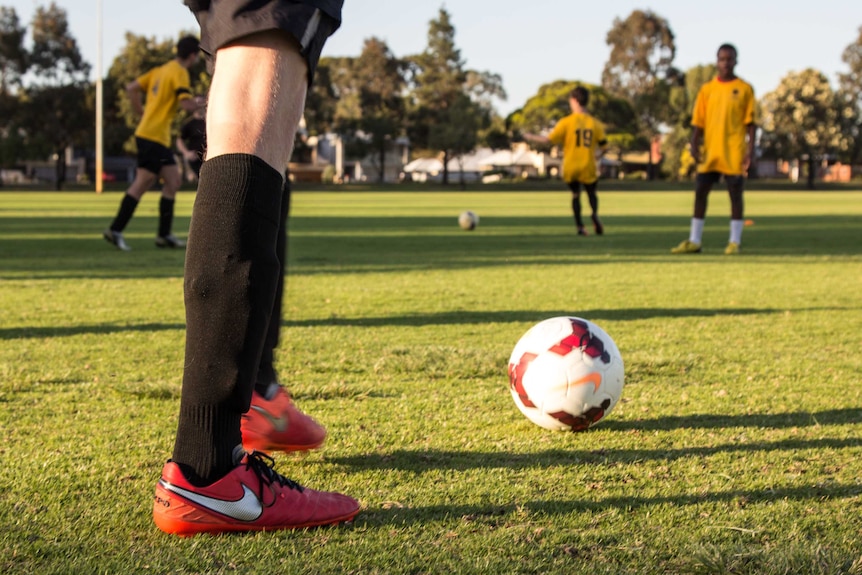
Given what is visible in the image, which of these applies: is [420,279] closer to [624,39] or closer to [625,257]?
[625,257]

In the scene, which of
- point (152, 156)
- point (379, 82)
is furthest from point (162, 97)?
point (379, 82)

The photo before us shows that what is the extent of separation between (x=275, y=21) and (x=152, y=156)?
9.06 meters

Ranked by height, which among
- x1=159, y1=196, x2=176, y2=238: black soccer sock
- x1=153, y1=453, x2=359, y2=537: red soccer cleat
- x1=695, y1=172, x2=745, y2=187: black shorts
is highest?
x1=695, y1=172, x2=745, y2=187: black shorts

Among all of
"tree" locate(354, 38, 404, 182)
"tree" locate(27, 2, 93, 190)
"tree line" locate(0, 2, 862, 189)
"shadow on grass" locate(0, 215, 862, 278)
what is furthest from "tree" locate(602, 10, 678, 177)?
"shadow on grass" locate(0, 215, 862, 278)

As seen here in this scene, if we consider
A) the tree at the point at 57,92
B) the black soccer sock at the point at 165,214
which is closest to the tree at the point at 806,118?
the tree at the point at 57,92

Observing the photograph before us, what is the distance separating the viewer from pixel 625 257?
10.2 metres

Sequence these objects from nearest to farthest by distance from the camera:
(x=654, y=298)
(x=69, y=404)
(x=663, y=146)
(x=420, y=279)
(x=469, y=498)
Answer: (x=469, y=498) → (x=69, y=404) → (x=654, y=298) → (x=420, y=279) → (x=663, y=146)

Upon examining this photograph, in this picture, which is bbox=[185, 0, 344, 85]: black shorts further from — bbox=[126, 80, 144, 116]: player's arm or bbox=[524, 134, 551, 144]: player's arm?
bbox=[524, 134, 551, 144]: player's arm

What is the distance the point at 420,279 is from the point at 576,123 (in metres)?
6.97

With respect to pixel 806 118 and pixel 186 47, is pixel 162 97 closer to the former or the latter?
pixel 186 47

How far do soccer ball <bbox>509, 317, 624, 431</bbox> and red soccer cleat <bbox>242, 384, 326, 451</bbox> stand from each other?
84cm

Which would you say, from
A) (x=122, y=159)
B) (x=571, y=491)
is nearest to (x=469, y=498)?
(x=571, y=491)

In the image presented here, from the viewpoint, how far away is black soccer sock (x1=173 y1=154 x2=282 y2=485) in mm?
1943

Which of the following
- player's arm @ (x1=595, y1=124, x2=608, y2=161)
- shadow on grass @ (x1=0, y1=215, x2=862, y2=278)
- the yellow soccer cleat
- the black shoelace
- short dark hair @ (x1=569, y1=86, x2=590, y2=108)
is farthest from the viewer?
player's arm @ (x1=595, y1=124, x2=608, y2=161)
